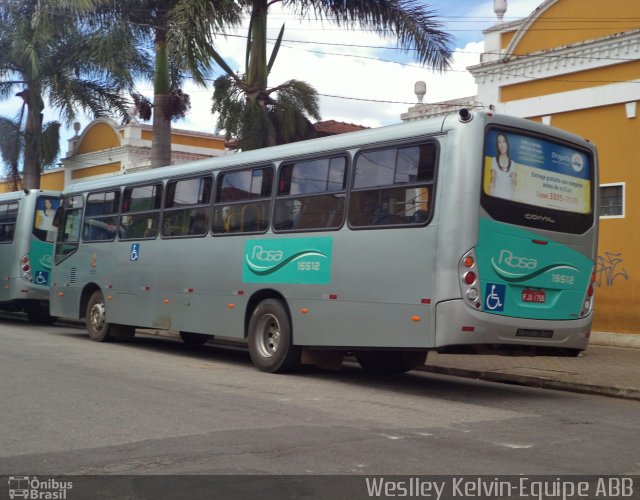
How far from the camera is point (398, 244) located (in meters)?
10.3

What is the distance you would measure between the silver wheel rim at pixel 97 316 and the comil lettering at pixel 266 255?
196 inches

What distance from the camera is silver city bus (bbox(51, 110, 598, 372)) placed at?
32.4ft

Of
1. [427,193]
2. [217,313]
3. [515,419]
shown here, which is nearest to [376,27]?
[217,313]

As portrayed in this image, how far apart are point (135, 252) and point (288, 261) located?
448 cm

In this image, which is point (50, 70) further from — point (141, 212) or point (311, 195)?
point (311, 195)

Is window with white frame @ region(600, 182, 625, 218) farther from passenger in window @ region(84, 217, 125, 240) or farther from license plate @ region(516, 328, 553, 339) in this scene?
passenger in window @ region(84, 217, 125, 240)

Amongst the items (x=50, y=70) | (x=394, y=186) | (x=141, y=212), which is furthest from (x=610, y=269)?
(x=50, y=70)

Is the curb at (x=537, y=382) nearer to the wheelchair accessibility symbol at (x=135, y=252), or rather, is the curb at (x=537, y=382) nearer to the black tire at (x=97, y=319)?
the wheelchair accessibility symbol at (x=135, y=252)

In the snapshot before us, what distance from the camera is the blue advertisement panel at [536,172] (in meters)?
10.1

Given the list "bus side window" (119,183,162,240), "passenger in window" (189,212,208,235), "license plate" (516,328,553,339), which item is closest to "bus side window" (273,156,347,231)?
"passenger in window" (189,212,208,235)

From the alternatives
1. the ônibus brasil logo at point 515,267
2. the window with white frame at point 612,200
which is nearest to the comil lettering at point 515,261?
the ônibus brasil logo at point 515,267

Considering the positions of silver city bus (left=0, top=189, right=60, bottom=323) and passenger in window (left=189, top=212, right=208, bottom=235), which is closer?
passenger in window (left=189, top=212, right=208, bottom=235)

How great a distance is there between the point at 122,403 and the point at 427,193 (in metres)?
4.19
